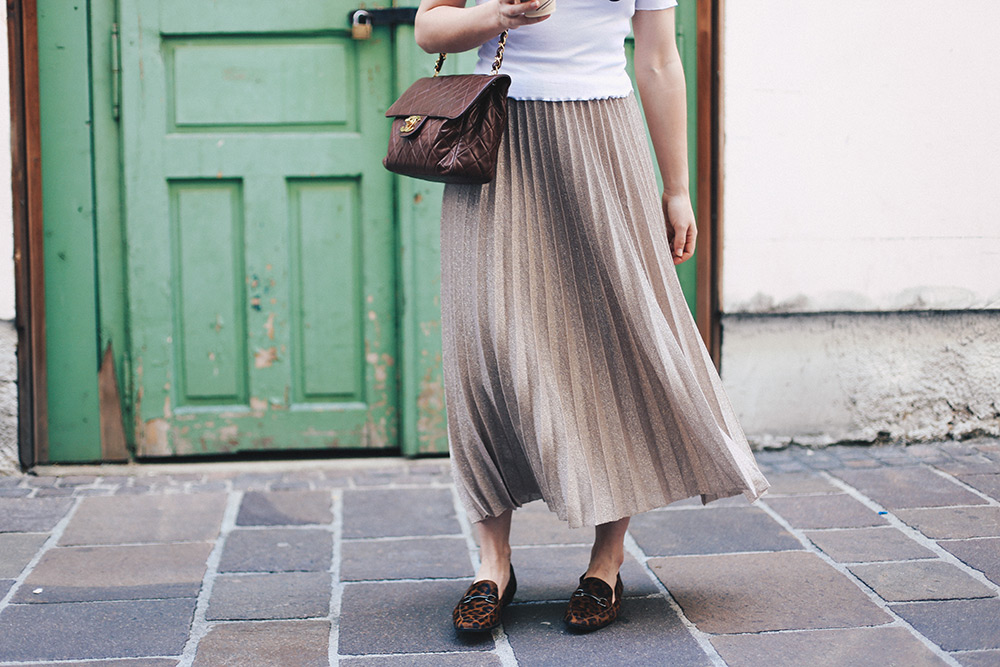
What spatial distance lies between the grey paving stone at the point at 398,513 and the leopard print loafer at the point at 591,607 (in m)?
0.72

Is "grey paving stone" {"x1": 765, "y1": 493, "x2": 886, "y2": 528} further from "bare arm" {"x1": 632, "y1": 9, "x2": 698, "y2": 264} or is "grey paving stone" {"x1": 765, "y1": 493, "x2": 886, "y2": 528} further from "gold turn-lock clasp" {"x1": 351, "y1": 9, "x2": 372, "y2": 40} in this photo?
"gold turn-lock clasp" {"x1": 351, "y1": 9, "x2": 372, "y2": 40}

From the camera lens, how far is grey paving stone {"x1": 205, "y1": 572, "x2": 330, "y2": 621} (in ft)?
7.72

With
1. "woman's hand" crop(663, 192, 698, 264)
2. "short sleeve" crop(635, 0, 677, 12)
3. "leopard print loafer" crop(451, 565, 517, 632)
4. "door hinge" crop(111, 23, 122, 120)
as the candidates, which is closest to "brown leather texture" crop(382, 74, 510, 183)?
"short sleeve" crop(635, 0, 677, 12)

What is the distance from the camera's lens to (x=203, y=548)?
2.80m

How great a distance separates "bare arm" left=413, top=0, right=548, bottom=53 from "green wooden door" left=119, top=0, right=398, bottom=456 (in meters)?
1.51

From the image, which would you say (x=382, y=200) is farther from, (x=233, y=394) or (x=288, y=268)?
(x=233, y=394)

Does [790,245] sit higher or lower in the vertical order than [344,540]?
higher

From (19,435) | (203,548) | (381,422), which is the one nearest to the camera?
(203,548)

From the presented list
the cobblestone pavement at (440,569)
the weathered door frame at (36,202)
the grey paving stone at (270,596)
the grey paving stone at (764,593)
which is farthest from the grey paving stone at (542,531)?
the weathered door frame at (36,202)

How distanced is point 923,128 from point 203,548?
269cm

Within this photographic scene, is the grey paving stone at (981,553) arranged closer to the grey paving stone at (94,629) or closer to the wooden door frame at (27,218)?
the grey paving stone at (94,629)

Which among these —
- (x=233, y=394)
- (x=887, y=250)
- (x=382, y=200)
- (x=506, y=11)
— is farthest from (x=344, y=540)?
(x=887, y=250)

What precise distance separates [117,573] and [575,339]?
1313mm

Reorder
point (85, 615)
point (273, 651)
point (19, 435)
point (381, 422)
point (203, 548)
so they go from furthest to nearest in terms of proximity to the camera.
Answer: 1. point (381, 422)
2. point (19, 435)
3. point (203, 548)
4. point (85, 615)
5. point (273, 651)
